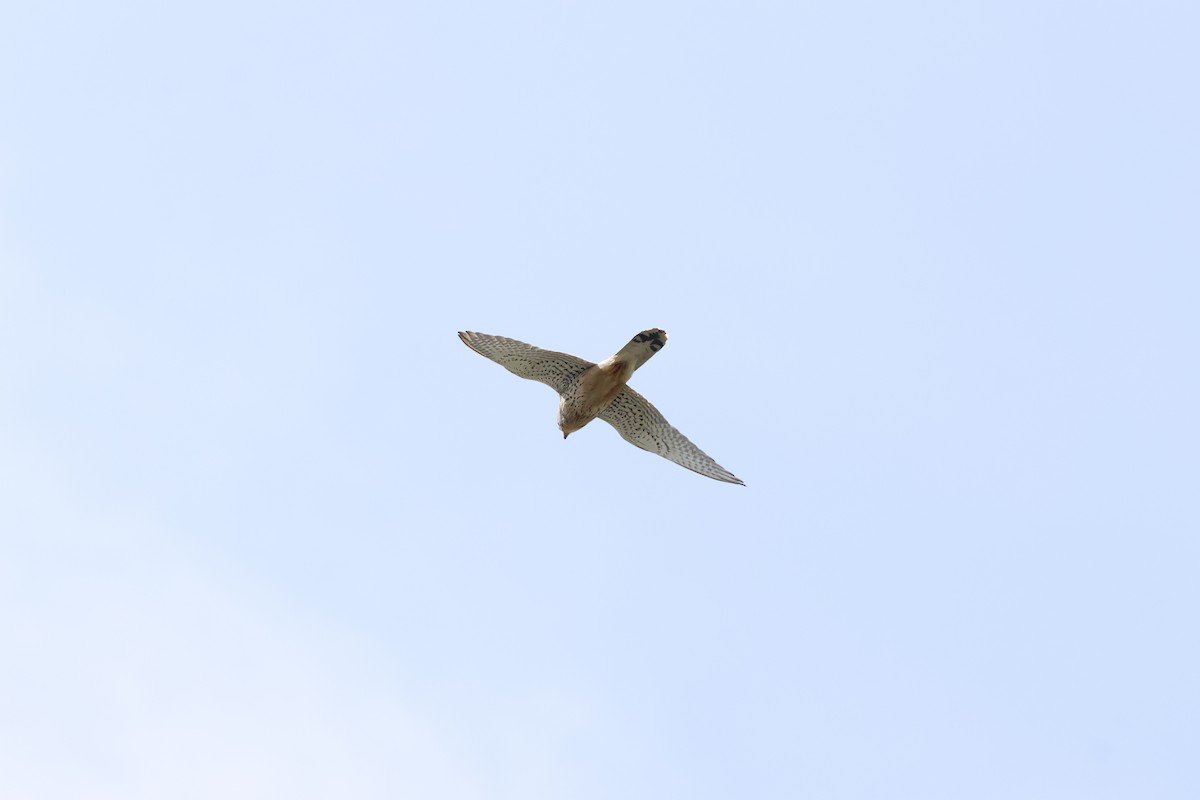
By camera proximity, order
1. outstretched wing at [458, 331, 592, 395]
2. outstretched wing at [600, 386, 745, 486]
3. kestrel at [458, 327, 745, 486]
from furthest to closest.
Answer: outstretched wing at [600, 386, 745, 486] < outstretched wing at [458, 331, 592, 395] < kestrel at [458, 327, 745, 486]

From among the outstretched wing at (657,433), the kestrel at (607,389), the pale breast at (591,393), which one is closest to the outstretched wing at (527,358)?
the kestrel at (607,389)

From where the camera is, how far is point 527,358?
72.4 feet

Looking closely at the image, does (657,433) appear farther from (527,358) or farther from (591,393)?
(527,358)

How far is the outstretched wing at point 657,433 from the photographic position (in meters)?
22.5

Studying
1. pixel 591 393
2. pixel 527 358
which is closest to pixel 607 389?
pixel 591 393

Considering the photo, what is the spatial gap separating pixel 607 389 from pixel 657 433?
1.43 m

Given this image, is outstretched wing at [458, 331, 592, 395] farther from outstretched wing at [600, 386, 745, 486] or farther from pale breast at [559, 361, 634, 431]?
outstretched wing at [600, 386, 745, 486]

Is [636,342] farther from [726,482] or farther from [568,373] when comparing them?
[726,482]

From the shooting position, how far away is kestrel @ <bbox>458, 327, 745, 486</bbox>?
70.1 ft

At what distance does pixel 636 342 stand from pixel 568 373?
59.2 inches

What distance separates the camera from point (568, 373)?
2206 cm

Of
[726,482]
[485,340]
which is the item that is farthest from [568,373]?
[726,482]

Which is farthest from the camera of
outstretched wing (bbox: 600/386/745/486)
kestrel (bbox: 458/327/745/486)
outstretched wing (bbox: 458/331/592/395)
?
outstretched wing (bbox: 600/386/745/486)

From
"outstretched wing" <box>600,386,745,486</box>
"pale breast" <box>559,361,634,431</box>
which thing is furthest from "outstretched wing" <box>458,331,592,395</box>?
"outstretched wing" <box>600,386,745,486</box>
